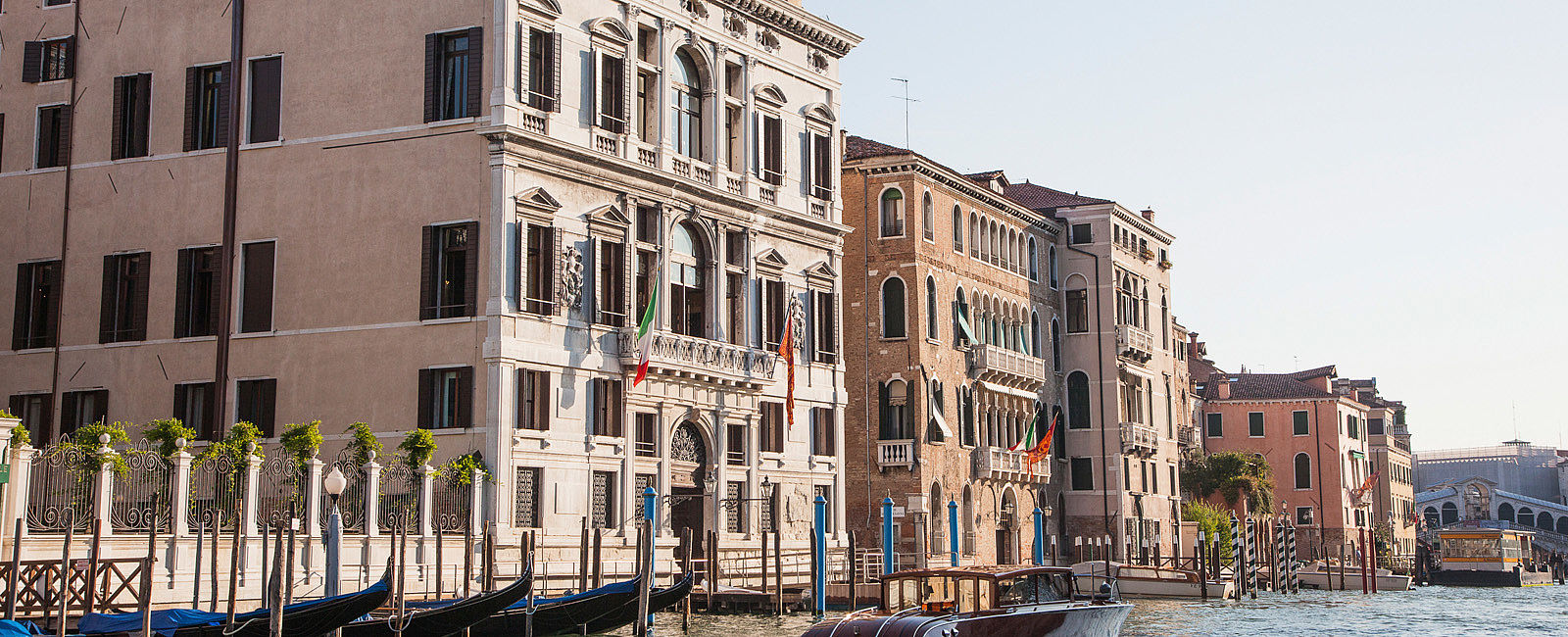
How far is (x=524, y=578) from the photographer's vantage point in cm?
2128

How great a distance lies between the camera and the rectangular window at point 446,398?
88.4 ft

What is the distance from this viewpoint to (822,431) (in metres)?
34.8

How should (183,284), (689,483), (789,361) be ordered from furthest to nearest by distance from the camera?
(789,361) → (689,483) → (183,284)

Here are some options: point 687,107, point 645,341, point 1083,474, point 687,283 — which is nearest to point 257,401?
point 645,341

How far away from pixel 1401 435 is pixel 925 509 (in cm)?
6197

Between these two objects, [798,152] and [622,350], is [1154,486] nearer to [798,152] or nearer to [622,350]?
[798,152]

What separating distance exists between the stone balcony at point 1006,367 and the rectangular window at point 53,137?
21.3 meters

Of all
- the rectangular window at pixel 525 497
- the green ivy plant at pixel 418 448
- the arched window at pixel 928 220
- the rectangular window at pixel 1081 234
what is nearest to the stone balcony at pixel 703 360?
the rectangular window at pixel 525 497

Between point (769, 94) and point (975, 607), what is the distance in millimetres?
15937

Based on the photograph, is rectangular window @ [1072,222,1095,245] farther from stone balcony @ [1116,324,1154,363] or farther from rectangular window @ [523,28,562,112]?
rectangular window @ [523,28,562,112]

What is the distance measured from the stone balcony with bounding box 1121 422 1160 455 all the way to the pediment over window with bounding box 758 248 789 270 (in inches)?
712

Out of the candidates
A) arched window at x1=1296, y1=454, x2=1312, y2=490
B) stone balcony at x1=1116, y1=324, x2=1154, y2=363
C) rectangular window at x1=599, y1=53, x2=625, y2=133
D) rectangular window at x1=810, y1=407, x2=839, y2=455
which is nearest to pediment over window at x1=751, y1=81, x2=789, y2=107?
rectangular window at x1=599, y1=53, x2=625, y2=133

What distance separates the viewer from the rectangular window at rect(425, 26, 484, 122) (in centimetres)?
2750

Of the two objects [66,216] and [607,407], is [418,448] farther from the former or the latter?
[66,216]
